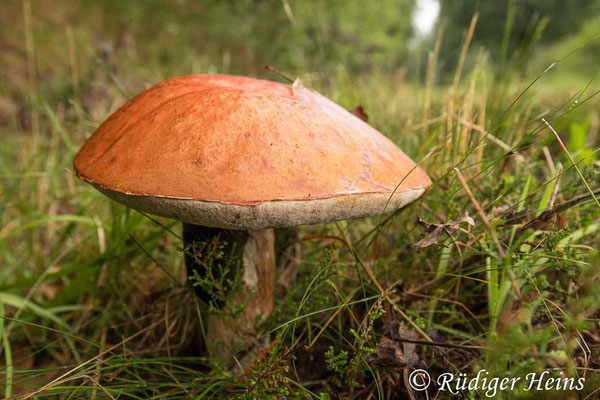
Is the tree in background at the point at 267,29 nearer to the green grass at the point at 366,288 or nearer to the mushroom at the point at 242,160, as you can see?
the green grass at the point at 366,288

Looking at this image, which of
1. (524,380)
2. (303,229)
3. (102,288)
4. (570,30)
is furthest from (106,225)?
(570,30)

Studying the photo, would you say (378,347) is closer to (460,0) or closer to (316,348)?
(316,348)

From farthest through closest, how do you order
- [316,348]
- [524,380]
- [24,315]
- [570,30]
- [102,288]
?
[570,30] → [102,288] → [24,315] → [316,348] → [524,380]

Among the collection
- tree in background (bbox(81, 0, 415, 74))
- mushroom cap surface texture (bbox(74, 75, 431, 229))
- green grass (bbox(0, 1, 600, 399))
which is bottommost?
green grass (bbox(0, 1, 600, 399))

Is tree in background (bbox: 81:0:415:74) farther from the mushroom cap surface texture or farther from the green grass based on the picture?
the mushroom cap surface texture

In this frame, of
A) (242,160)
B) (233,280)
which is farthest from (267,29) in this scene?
(242,160)

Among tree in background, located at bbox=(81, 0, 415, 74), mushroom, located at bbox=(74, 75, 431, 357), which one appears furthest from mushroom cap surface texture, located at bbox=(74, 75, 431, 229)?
tree in background, located at bbox=(81, 0, 415, 74)
